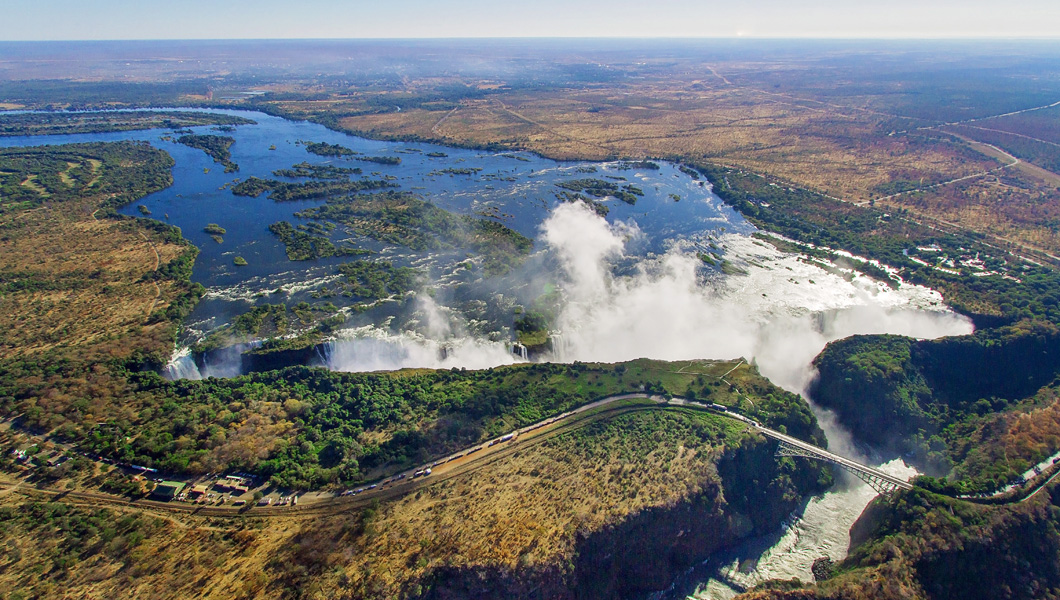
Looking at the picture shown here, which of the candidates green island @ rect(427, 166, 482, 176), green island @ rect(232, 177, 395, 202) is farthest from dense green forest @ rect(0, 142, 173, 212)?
green island @ rect(427, 166, 482, 176)

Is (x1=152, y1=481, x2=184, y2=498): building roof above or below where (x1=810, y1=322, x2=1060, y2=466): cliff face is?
above

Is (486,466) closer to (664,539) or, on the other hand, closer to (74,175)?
(664,539)

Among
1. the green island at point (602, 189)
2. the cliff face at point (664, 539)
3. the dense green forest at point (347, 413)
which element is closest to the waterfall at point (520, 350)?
the dense green forest at point (347, 413)

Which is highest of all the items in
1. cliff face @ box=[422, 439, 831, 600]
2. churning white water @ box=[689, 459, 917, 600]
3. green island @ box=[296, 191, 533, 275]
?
green island @ box=[296, 191, 533, 275]

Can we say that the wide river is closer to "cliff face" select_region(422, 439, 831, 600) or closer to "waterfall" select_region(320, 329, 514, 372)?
"waterfall" select_region(320, 329, 514, 372)

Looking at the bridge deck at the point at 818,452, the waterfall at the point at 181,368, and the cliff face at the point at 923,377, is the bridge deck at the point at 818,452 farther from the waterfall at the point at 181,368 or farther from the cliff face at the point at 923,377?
the waterfall at the point at 181,368

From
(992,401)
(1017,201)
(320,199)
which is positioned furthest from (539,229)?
(1017,201)

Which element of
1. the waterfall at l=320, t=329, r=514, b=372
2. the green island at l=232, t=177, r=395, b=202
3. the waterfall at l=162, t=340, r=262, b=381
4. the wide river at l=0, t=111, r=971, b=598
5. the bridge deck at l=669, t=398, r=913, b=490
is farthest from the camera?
the green island at l=232, t=177, r=395, b=202
